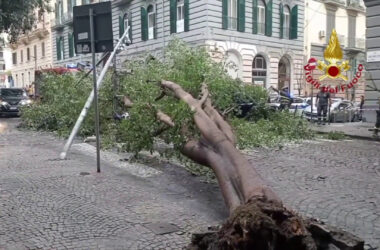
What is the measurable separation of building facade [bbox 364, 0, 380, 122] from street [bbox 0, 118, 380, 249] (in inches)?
321

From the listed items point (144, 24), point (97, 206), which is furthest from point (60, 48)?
point (97, 206)

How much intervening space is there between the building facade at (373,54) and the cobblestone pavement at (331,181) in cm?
683

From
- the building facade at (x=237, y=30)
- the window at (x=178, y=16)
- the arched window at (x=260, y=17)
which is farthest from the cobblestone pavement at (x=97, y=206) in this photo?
the arched window at (x=260, y=17)

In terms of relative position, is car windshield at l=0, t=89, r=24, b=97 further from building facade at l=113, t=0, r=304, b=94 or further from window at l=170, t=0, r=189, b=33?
window at l=170, t=0, r=189, b=33

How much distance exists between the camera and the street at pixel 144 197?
4723 millimetres

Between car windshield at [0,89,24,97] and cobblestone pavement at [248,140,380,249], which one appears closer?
cobblestone pavement at [248,140,380,249]

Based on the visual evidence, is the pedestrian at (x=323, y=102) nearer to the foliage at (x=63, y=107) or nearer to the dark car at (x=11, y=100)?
the foliage at (x=63, y=107)

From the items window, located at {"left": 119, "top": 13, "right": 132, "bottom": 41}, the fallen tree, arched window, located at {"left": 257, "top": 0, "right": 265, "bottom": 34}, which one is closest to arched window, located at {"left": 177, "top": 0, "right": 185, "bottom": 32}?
arched window, located at {"left": 257, "top": 0, "right": 265, "bottom": 34}

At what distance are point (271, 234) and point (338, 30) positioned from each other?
3338 centimetres

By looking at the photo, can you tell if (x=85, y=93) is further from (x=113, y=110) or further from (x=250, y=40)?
(x=250, y=40)

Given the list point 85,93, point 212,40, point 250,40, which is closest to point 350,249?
point 85,93

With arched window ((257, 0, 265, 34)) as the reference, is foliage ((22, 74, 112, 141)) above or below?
below

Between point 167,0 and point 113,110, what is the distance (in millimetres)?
17613

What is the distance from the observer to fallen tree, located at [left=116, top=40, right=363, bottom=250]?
352 cm
